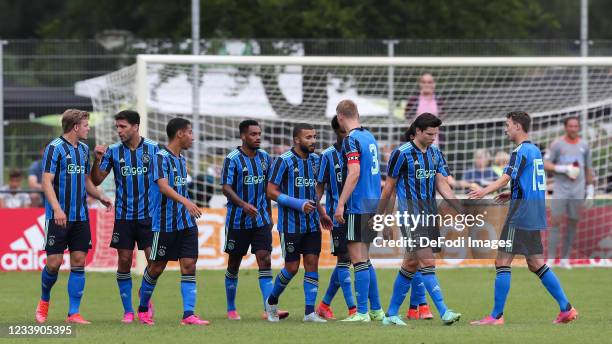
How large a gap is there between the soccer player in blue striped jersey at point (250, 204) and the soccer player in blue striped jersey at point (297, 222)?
35 cm

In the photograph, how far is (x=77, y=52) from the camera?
68.2ft

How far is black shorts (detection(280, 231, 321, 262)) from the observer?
511 inches

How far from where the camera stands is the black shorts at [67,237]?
12742 millimetres

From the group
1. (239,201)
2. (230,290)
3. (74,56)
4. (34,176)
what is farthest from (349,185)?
(34,176)

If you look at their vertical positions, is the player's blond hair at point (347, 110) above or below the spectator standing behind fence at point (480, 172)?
above

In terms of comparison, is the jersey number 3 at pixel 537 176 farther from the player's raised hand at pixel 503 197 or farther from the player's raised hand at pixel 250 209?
the player's raised hand at pixel 250 209

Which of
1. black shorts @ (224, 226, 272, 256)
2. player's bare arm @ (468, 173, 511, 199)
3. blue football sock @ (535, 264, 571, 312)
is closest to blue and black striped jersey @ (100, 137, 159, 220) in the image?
black shorts @ (224, 226, 272, 256)

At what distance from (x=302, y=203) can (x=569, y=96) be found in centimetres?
956

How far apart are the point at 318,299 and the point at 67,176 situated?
12.6ft

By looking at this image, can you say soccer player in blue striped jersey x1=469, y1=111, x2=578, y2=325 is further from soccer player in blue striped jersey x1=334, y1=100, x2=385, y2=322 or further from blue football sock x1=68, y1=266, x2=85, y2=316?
blue football sock x1=68, y1=266, x2=85, y2=316

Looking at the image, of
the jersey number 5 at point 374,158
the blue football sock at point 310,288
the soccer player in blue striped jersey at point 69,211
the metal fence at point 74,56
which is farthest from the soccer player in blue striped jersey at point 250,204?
the metal fence at point 74,56

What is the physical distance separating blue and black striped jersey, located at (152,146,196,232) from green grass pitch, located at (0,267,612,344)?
996mm

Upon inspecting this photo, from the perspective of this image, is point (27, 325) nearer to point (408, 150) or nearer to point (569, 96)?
point (408, 150)

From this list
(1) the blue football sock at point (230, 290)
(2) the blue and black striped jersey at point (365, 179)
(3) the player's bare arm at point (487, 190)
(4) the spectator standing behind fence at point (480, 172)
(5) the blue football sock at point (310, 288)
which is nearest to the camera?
(3) the player's bare arm at point (487, 190)
